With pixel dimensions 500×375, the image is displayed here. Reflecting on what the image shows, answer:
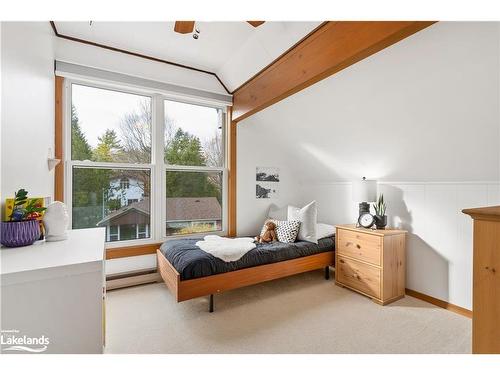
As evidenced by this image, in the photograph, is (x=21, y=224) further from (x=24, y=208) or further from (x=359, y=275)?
(x=359, y=275)

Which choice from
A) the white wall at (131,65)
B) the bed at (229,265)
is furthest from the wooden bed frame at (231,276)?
the white wall at (131,65)

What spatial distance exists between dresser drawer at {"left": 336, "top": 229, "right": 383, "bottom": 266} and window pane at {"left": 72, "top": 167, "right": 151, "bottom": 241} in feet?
8.01

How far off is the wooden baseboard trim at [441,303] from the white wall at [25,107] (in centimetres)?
353

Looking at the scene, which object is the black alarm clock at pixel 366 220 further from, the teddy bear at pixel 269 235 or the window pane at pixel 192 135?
the window pane at pixel 192 135

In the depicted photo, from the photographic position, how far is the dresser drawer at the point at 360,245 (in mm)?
2516

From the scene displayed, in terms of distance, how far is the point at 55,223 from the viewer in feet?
4.44

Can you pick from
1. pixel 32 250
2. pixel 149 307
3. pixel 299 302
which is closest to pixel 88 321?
pixel 32 250

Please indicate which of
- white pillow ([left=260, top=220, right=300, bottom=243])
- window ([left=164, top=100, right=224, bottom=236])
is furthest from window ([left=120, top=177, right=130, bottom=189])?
white pillow ([left=260, top=220, right=300, bottom=243])

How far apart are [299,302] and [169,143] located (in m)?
2.52

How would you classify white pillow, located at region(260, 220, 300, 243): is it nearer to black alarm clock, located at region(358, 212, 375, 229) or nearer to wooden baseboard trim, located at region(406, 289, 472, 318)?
black alarm clock, located at region(358, 212, 375, 229)
